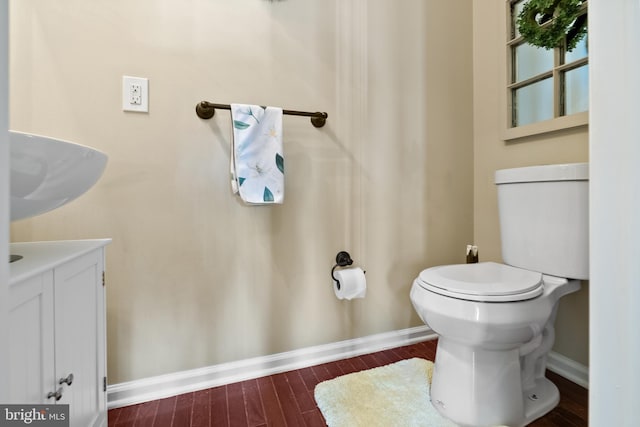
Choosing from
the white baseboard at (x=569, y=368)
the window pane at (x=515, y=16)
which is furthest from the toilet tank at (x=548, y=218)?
the window pane at (x=515, y=16)

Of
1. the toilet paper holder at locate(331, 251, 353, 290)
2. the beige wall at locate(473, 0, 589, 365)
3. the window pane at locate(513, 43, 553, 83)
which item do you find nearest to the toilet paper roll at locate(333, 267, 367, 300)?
the toilet paper holder at locate(331, 251, 353, 290)

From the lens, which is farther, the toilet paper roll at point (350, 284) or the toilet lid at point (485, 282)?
the toilet paper roll at point (350, 284)

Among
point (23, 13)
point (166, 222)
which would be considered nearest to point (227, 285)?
point (166, 222)

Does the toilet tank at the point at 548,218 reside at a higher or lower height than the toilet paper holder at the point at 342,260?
higher

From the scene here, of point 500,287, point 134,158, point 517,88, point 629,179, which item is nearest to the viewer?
point 629,179

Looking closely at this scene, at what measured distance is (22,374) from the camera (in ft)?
1.59

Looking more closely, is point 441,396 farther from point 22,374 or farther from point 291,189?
point 22,374

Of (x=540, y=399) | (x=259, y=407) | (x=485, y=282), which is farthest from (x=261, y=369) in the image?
(x=540, y=399)

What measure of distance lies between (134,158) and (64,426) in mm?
811

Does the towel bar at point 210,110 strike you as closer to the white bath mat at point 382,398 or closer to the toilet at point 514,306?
the toilet at point 514,306

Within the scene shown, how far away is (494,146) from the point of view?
1526mm

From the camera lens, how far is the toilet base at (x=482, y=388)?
0.90 metres

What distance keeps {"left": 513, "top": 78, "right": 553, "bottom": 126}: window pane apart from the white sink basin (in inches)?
66.9

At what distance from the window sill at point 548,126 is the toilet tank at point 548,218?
0.31 metres
